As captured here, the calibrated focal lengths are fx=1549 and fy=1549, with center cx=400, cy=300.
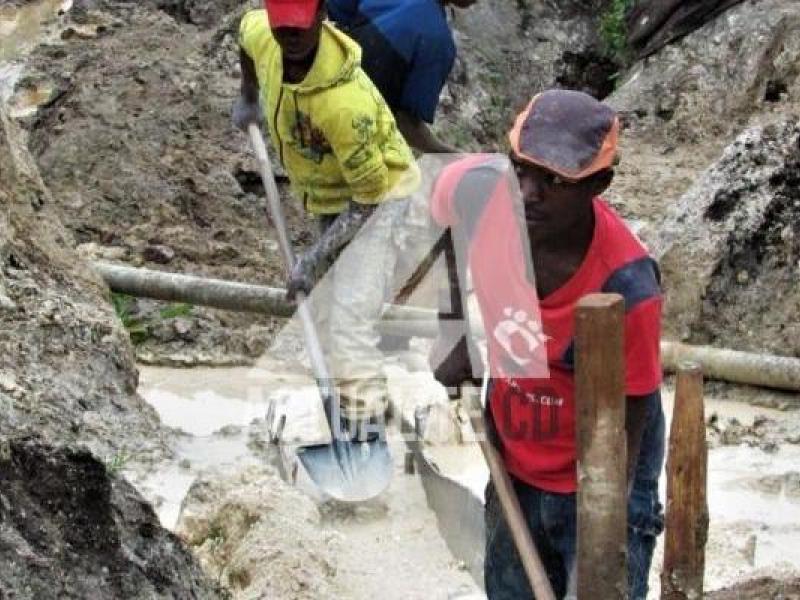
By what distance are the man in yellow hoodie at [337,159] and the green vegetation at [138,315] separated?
1.61m

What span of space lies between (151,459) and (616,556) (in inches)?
96.5

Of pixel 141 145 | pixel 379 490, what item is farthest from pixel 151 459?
pixel 141 145

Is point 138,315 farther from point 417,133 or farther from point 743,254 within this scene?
point 743,254

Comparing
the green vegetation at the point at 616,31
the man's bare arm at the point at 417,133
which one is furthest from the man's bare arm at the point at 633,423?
the green vegetation at the point at 616,31

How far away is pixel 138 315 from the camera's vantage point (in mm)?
6980

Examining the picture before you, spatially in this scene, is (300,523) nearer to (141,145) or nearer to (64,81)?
(141,145)

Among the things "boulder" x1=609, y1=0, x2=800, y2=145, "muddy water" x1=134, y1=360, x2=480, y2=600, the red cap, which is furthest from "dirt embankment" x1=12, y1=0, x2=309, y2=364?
"boulder" x1=609, y1=0, x2=800, y2=145

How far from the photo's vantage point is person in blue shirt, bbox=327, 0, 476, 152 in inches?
213

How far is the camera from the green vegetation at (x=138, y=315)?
6.77 m

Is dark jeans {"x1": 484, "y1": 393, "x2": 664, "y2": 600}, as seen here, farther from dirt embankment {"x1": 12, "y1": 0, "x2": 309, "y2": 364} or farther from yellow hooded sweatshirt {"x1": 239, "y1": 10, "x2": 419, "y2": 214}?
dirt embankment {"x1": 12, "y1": 0, "x2": 309, "y2": 364}

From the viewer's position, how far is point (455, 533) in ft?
15.6

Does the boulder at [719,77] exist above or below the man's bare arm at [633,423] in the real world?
below

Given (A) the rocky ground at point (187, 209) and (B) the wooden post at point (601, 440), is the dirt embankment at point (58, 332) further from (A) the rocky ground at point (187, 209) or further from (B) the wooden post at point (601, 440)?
(B) the wooden post at point (601, 440)

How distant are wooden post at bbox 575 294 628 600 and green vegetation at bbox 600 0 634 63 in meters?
8.01
